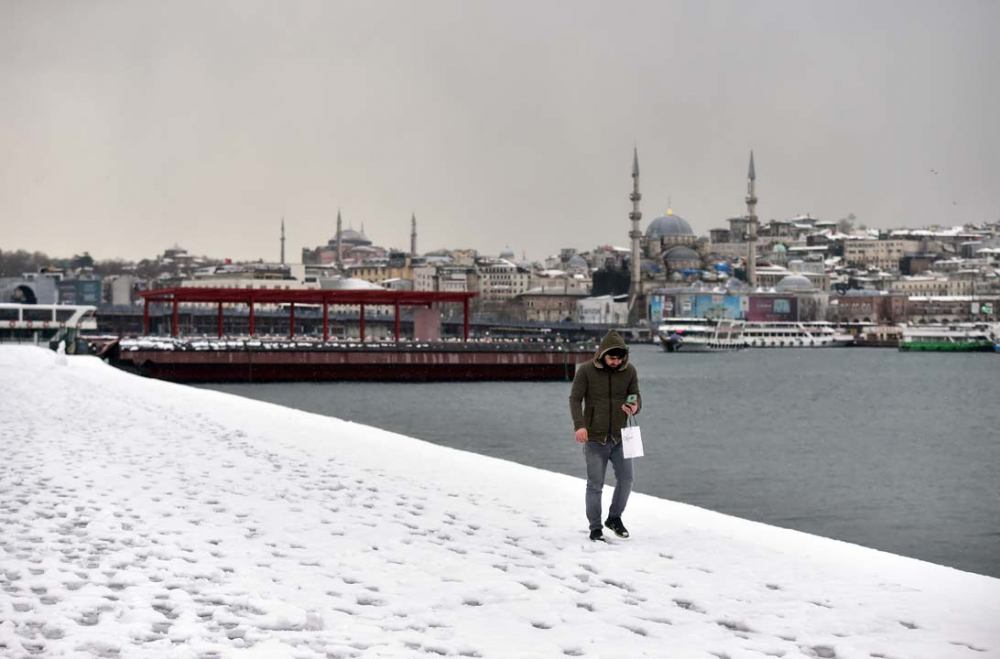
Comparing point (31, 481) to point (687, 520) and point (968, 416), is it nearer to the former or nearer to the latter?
point (687, 520)

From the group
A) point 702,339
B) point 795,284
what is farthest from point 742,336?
point 795,284

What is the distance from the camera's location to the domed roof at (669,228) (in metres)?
178

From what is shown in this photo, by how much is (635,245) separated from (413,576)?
14644 centimetres

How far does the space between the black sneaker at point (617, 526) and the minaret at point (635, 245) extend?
141 meters

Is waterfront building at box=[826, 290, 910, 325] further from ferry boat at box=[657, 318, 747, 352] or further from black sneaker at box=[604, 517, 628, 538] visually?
black sneaker at box=[604, 517, 628, 538]

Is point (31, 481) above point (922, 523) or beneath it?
above

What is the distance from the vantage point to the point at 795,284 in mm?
160375

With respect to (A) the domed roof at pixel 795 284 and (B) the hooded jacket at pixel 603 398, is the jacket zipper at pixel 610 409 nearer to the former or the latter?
(B) the hooded jacket at pixel 603 398

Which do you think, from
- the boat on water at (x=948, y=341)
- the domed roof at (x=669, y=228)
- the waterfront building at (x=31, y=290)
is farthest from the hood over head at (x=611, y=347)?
the domed roof at (x=669, y=228)

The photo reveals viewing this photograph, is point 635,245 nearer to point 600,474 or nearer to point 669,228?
point 669,228

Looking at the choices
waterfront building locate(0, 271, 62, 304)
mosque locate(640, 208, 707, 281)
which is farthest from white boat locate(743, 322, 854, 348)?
waterfront building locate(0, 271, 62, 304)

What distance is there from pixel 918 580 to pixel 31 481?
683cm

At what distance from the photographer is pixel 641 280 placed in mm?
160500

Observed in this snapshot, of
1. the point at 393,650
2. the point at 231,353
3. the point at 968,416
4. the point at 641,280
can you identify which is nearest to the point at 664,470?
the point at 393,650
